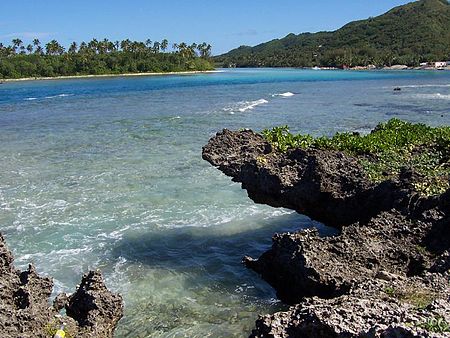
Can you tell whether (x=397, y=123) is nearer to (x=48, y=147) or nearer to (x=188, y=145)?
(x=188, y=145)

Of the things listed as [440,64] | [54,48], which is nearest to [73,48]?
[54,48]

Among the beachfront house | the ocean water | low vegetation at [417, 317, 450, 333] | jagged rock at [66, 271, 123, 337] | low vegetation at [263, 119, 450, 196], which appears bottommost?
the ocean water

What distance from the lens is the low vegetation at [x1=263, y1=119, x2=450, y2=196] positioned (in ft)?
37.2

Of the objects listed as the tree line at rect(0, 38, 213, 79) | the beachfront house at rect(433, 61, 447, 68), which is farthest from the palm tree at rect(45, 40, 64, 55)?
the beachfront house at rect(433, 61, 447, 68)

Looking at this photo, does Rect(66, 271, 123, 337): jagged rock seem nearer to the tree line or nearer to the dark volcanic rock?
the dark volcanic rock

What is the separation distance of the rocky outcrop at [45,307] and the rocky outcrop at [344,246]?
288cm

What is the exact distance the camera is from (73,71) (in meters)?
160

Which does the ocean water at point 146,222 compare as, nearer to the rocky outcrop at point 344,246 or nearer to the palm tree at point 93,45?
the rocky outcrop at point 344,246

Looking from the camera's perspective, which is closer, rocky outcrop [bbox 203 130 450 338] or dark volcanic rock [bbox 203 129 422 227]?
rocky outcrop [bbox 203 130 450 338]

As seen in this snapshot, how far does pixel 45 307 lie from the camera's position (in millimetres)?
8055

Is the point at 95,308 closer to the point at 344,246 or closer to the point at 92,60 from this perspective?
the point at 344,246

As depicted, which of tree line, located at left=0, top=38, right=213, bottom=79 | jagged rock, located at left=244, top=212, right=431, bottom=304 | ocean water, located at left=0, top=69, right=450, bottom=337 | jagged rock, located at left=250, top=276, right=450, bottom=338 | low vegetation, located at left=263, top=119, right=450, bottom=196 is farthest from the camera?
tree line, located at left=0, top=38, right=213, bottom=79

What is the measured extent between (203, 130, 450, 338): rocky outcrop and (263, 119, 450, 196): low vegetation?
1.16 ft

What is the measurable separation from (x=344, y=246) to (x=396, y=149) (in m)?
4.46
